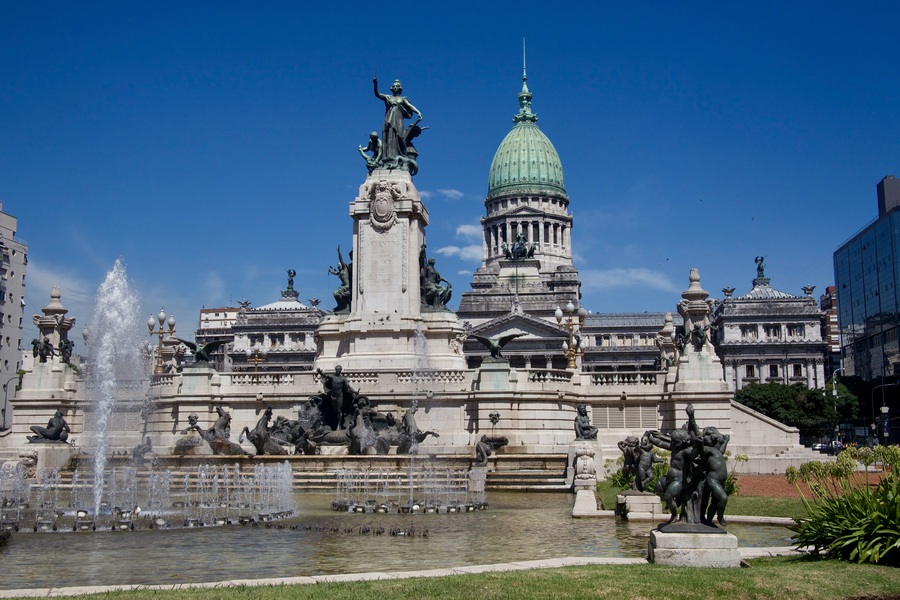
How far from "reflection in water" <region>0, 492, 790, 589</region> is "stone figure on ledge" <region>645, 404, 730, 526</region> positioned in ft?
4.85

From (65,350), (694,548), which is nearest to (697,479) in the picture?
(694,548)

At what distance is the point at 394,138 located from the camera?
4616cm

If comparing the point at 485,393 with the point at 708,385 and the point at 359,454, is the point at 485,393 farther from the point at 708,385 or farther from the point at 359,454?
the point at 708,385

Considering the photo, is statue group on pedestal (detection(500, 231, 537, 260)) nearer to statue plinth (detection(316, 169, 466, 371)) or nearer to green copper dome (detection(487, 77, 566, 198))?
green copper dome (detection(487, 77, 566, 198))

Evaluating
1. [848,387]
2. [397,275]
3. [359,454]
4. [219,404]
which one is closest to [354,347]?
[397,275]

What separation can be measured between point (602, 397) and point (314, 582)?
30286 mm

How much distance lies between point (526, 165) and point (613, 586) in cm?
13552

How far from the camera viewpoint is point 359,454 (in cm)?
3294

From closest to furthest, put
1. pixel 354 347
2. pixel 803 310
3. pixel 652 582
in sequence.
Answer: pixel 652 582 → pixel 354 347 → pixel 803 310

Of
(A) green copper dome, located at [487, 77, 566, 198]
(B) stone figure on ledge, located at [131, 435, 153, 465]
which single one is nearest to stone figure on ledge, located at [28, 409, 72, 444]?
(B) stone figure on ledge, located at [131, 435, 153, 465]

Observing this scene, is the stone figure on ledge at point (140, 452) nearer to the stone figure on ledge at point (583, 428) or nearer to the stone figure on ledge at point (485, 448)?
the stone figure on ledge at point (485, 448)

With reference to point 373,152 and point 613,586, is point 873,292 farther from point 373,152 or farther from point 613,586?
point 613,586

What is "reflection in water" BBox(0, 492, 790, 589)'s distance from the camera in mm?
13453

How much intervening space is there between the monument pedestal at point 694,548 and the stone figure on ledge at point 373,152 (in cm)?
3501
